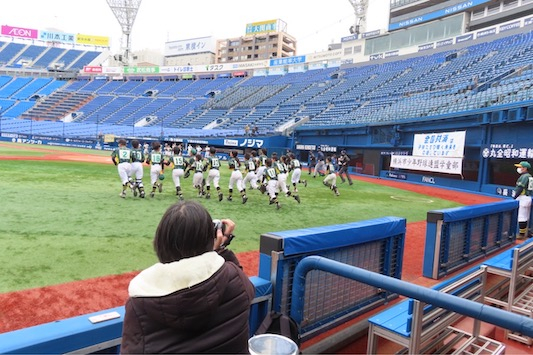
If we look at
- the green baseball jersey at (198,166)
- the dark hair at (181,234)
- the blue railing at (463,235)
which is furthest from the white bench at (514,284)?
the green baseball jersey at (198,166)

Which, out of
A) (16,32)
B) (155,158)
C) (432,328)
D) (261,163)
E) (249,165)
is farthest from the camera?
(16,32)

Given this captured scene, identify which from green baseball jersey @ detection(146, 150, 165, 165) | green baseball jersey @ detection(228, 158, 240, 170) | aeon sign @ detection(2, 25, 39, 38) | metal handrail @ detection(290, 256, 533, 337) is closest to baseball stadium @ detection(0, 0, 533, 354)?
metal handrail @ detection(290, 256, 533, 337)

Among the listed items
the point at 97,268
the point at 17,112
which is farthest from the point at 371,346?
the point at 17,112

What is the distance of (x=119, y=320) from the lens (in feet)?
7.70

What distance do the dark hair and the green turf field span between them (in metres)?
4.12

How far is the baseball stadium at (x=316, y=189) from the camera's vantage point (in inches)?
140

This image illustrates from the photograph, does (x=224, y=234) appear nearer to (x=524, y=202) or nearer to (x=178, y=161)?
(x=524, y=202)

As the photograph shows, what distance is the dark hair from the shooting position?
1.84 meters

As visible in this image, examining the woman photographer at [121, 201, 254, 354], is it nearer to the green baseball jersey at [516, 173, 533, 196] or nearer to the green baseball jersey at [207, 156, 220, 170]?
the green baseball jersey at [516, 173, 533, 196]

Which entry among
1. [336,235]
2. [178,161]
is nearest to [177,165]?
[178,161]

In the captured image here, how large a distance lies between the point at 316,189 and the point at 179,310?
1728 centimetres

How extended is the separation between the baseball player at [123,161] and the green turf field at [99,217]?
2.05 feet

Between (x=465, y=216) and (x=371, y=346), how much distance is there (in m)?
4.29

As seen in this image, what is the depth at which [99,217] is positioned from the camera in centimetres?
921
